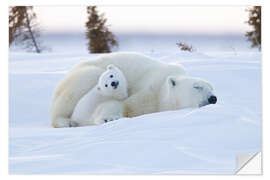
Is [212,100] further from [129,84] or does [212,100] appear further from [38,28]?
[38,28]

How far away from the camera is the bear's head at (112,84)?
14.8 ft

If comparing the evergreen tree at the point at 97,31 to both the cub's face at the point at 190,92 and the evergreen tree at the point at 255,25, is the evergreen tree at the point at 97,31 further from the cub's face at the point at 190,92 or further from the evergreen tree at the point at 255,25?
the evergreen tree at the point at 255,25

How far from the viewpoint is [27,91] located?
17.4 feet

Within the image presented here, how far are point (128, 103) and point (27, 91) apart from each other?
118 centimetres

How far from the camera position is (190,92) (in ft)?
14.7

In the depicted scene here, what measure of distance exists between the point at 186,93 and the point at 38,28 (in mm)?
1347

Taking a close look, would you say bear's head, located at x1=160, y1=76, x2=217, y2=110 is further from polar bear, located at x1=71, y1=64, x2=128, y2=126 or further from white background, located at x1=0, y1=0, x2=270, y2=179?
white background, located at x1=0, y1=0, x2=270, y2=179

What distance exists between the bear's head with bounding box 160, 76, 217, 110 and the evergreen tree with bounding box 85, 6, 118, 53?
0.61 meters

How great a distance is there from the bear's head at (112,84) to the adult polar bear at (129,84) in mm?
79

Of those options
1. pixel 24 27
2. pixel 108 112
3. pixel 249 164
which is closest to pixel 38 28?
pixel 24 27

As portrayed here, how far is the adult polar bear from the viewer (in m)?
4.70
